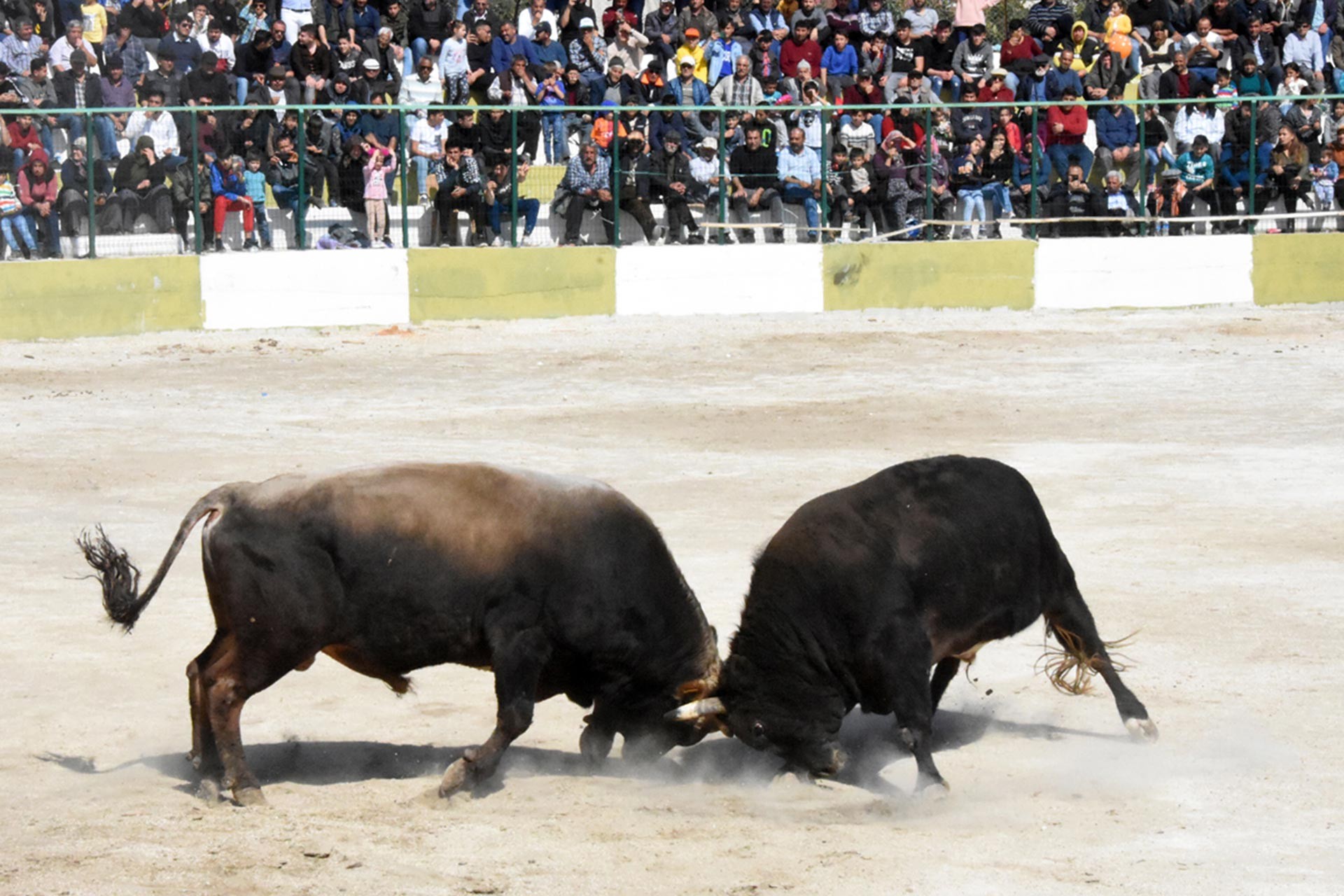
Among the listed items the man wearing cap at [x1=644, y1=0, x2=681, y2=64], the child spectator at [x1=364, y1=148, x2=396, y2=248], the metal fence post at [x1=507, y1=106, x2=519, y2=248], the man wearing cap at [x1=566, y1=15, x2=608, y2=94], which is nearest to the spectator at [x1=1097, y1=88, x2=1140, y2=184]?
the man wearing cap at [x1=644, y1=0, x2=681, y2=64]

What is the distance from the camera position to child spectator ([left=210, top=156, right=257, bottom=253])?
1867 centimetres

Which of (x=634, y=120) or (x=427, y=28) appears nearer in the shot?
(x=634, y=120)

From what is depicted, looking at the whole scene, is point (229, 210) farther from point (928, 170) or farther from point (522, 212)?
point (928, 170)

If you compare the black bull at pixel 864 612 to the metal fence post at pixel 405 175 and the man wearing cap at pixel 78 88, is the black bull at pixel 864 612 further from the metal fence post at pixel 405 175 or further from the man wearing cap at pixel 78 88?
the man wearing cap at pixel 78 88

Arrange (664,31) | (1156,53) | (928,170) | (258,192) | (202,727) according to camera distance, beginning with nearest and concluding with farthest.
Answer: (202,727), (258,192), (928,170), (664,31), (1156,53)

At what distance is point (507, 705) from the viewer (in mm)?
6035

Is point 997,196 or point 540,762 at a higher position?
point 997,196

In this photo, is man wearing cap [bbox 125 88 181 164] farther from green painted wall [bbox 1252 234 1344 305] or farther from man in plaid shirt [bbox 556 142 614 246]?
green painted wall [bbox 1252 234 1344 305]

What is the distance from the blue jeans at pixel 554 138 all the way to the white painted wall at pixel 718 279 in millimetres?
1302

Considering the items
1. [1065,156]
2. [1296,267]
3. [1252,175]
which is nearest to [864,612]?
[1065,156]

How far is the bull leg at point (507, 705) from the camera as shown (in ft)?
19.8

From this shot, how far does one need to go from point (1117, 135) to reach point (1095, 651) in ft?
52.3

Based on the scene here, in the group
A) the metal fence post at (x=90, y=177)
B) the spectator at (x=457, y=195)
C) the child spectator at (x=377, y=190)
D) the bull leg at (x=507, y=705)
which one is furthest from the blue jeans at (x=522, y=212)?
the bull leg at (x=507, y=705)

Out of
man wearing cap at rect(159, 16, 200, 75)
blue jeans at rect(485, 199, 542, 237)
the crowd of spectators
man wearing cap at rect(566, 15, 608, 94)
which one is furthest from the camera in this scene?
man wearing cap at rect(566, 15, 608, 94)
